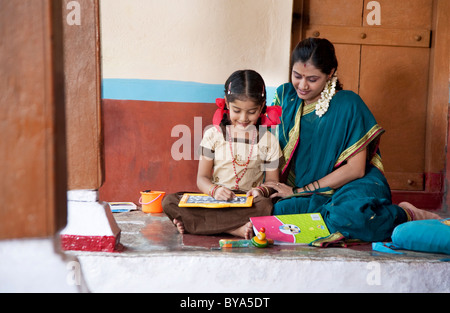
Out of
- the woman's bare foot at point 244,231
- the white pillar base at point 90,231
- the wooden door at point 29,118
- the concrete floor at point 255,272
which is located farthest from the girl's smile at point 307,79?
the wooden door at point 29,118

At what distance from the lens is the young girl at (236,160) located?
268 centimetres

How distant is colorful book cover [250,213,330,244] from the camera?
2.51m

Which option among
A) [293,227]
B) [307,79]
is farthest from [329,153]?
[293,227]

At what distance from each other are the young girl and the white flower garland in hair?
28 centimetres

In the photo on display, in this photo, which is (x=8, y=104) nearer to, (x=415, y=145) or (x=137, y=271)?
(x=137, y=271)

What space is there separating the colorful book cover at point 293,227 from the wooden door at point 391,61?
1601 millimetres

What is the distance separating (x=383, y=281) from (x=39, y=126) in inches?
69.9

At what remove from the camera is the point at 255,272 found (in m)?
2.17

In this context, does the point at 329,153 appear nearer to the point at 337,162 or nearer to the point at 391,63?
the point at 337,162

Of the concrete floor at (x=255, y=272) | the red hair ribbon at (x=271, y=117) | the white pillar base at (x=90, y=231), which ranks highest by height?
the red hair ribbon at (x=271, y=117)

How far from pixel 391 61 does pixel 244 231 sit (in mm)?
2224

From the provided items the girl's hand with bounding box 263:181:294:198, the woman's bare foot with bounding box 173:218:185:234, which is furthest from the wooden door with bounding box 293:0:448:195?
the woman's bare foot with bounding box 173:218:185:234

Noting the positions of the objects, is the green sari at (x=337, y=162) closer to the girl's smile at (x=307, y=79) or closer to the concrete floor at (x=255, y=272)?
the girl's smile at (x=307, y=79)
